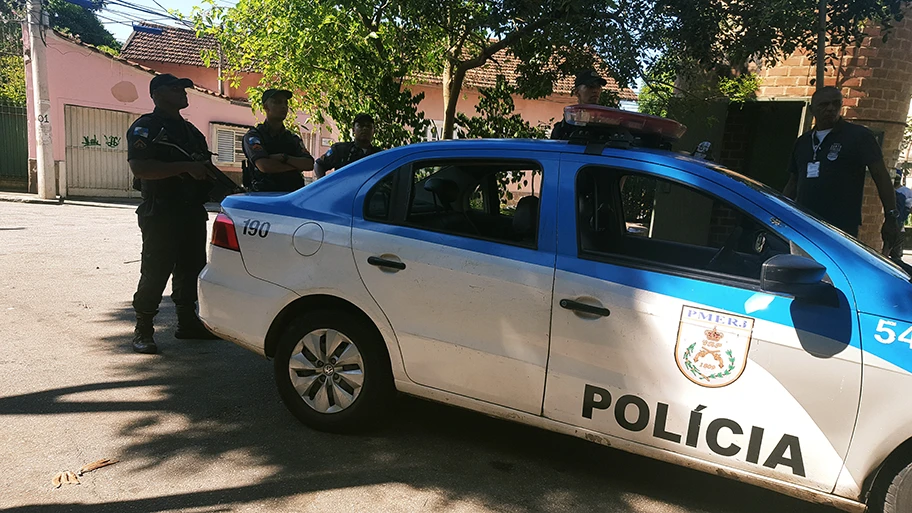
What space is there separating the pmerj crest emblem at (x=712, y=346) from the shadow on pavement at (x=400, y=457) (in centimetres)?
71

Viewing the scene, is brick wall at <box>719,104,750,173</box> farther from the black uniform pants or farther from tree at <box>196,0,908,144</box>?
the black uniform pants

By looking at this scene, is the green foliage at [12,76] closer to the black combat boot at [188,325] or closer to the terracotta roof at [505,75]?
the terracotta roof at [505,75]

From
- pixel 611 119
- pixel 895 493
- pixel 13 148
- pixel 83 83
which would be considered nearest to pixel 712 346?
Answer: pixel 895 493

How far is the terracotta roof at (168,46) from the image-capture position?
22328mm

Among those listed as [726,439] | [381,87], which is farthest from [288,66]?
[726,439]

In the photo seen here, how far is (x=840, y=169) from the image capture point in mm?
4359

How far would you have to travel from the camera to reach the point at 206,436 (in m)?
3.33

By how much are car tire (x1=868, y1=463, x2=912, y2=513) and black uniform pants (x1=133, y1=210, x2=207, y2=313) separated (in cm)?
425

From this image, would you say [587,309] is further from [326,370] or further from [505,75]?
[505,75]

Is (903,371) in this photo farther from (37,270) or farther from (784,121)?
(37,270)

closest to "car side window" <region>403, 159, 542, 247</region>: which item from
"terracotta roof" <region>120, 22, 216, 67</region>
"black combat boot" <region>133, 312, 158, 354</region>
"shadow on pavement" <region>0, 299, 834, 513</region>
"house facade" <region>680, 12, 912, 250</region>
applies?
"shadow on pavement" <region>0, 299, 834, 513</region>

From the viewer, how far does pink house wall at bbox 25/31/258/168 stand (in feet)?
52.4

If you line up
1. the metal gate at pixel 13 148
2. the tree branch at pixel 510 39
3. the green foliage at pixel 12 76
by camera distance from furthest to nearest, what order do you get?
the green foliage at pixel 12 76
the metal gate at pixel 13 148
the tree branch at pixel 510 39

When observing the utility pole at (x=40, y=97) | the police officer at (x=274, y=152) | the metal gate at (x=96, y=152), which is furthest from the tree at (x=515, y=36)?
the metal gate at (x=96, y=152)
